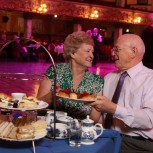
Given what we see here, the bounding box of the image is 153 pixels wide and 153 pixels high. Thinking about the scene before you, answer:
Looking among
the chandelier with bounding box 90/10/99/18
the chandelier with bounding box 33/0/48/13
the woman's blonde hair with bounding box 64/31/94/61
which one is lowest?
the woman's blonde hair with bounding box 64/31/94/61

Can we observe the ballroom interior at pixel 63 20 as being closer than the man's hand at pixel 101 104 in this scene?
No

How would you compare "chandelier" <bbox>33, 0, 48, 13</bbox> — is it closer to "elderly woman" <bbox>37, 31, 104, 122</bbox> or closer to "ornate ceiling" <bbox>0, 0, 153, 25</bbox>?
"ornate ceiling" <bbox>0, 0, 153, 25</bbox>

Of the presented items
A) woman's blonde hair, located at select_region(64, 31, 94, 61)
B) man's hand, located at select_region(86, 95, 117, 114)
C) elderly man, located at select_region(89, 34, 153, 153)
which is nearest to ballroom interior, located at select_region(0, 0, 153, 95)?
elderly man, located at select_region(89, 34, 153, 153)

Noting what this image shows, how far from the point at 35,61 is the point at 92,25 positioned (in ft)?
26.9

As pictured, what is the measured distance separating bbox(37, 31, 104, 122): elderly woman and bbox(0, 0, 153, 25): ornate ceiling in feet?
53.3

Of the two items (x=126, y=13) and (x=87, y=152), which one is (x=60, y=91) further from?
(x=126, y=13)

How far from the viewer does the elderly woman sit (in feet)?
9.09

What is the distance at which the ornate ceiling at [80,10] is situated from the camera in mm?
19484

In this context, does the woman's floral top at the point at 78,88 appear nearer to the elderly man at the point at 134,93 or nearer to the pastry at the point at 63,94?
the elderly man at the point at 134,93

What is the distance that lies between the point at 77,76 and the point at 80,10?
19.9m

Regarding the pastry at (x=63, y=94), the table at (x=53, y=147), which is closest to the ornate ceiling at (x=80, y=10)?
the pastry at (x=63, y=94)

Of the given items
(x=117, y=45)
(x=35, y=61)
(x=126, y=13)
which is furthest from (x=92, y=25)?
(x=117, y=45)

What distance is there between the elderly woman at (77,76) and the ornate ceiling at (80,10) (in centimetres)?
1624

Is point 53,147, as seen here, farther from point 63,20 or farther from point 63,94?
point 63,20
